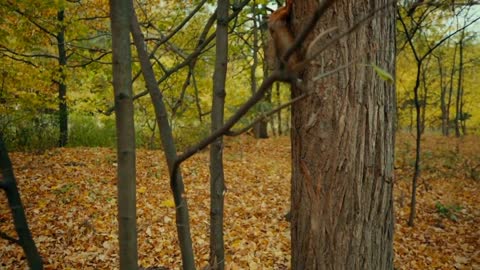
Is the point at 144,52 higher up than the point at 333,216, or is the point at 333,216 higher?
the point at 144,52

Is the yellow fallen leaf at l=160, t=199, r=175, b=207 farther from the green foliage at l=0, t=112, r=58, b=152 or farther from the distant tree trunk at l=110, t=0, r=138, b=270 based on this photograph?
the green foliage at l=0, t=112, r=58, b=152

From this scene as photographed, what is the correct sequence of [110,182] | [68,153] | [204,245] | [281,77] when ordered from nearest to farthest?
[281,77] < [204,245] < [110,182] < [68,153]

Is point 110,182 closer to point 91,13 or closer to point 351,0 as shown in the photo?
point 91,13

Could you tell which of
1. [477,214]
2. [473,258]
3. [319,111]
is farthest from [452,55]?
[319,111]

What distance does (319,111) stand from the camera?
1.32 m

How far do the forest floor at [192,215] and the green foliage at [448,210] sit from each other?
15 millimetres

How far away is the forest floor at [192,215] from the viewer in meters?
3.72

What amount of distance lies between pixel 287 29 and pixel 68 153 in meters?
7.34

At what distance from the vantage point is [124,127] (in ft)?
2.91

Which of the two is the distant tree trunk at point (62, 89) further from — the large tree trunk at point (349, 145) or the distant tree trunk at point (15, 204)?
the large tree trunk at point (349, 145)

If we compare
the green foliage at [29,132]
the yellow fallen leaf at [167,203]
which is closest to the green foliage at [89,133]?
the green foliage at [29,132]

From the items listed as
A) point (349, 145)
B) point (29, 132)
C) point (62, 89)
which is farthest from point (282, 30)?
point (29, 132)

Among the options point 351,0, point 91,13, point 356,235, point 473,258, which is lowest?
point 473,258

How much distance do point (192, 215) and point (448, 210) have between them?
4.25 m
